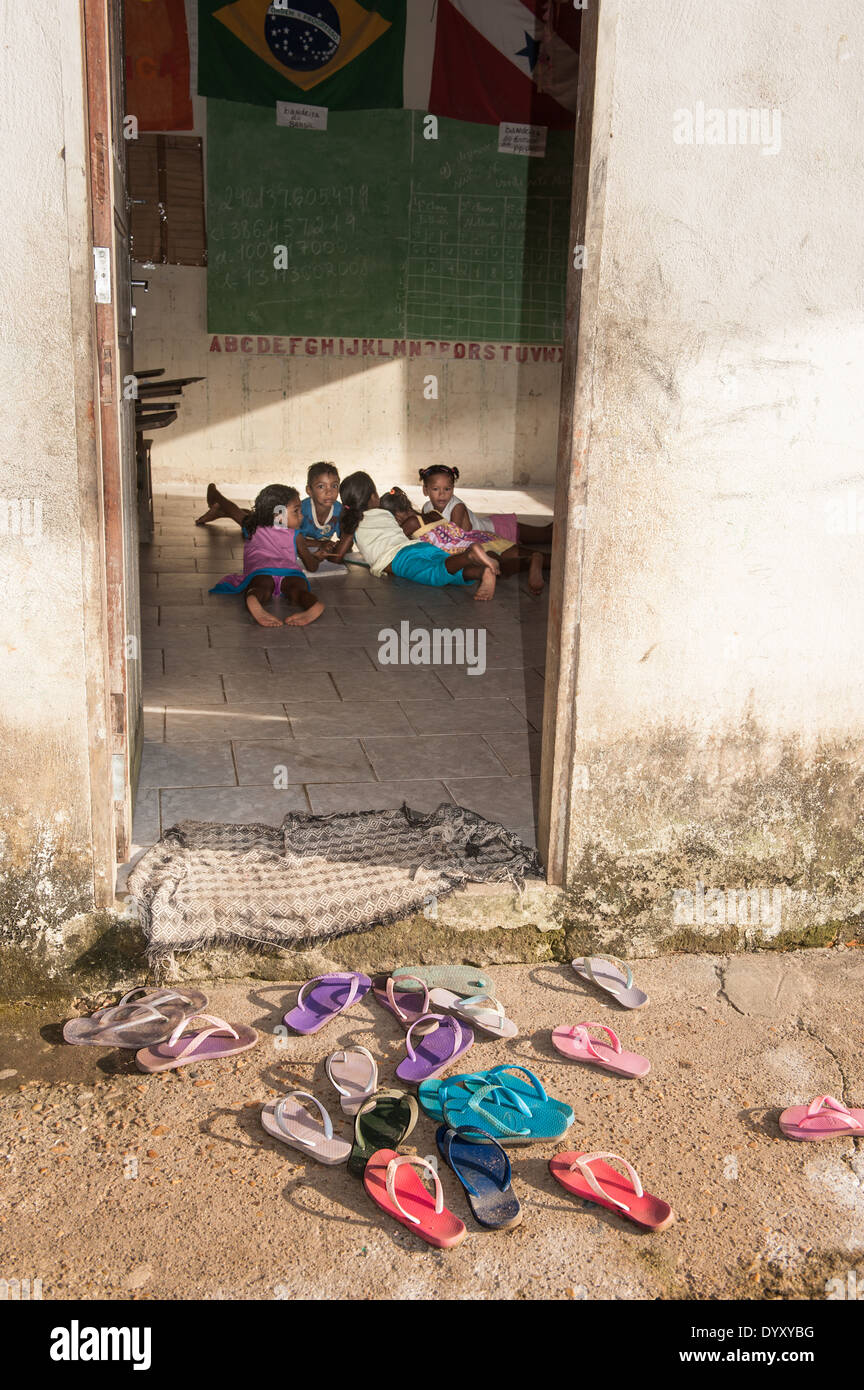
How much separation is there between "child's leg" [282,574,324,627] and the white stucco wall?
3391 mm

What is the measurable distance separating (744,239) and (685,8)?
585mm

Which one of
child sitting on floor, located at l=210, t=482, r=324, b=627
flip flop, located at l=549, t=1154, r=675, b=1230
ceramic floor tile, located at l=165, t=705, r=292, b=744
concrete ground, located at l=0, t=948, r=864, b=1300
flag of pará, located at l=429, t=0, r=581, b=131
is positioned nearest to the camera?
concrete ground, located at l=0, t=948, r=864, b=1300

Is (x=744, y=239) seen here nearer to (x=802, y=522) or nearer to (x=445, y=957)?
(x=802, y=522)

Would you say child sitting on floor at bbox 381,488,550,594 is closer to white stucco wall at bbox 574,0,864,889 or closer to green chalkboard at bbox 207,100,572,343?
green chalkboard at bbox 207,100,572,343

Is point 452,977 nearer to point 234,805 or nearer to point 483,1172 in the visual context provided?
point 483,1172

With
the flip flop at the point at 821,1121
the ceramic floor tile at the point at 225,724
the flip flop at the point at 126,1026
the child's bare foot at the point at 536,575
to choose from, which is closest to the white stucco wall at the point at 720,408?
the flip flop at the point at 821,1121

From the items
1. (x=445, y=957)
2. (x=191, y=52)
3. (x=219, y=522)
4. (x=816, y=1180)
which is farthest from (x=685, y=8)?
(x=191, y=52)

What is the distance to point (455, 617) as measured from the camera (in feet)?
22.4

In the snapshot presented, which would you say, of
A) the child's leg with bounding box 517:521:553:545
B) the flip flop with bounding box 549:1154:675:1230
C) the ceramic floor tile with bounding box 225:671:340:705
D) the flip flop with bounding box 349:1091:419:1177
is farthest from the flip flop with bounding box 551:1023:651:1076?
the child's leg with bounding box 517:521:553:545

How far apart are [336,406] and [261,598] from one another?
4747 millimetres

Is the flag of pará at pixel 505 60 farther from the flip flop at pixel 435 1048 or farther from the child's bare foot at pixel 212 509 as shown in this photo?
the flip flop at pixel 435 1048

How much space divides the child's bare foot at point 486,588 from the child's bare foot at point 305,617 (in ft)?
3.50

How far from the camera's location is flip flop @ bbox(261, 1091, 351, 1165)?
2.74 meters

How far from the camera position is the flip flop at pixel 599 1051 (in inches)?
122
